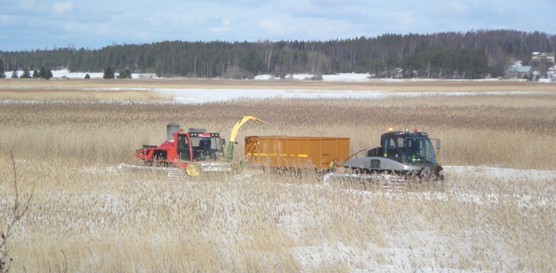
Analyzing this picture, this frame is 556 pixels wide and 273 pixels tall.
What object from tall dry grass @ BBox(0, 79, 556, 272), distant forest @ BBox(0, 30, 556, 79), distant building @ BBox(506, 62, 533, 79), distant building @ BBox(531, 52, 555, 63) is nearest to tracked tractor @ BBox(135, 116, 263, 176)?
tall dry grass @ BBox(0, 79, 556, 272)

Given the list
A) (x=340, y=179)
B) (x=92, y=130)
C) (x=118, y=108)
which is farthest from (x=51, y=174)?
(x=118, y=108)

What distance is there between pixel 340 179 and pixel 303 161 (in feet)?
A: 6.15

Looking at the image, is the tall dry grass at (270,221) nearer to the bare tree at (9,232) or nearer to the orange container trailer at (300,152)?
the bare tree at (9,232)

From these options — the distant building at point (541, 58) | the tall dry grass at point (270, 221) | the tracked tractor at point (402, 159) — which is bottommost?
the tall dry grass at point (270, 221)

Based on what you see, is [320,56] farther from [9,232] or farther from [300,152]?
[9,232]

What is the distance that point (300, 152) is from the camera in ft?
55.4

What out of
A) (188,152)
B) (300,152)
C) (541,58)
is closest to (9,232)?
(188,152)

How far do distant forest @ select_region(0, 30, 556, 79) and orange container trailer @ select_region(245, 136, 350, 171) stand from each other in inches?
4061

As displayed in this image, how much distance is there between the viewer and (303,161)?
1681 cm

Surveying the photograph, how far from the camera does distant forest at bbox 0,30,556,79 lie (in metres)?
121

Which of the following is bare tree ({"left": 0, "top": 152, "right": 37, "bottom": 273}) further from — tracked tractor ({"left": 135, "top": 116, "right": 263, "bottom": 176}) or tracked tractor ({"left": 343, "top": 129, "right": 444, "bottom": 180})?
tracked tractor ({"left": 343, "top": 129, "right": 444, "bottom": 180})

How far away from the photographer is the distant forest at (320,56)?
120750 millimetres

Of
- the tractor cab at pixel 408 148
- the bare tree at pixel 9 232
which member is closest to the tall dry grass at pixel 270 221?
the bare tree at pixel 9 232

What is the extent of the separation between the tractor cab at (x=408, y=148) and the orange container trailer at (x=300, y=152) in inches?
61.8
